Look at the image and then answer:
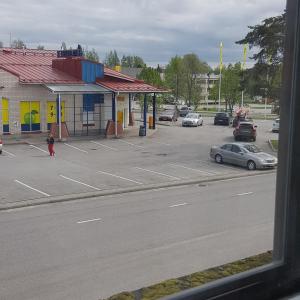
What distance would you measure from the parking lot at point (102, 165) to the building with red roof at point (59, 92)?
2275 mm

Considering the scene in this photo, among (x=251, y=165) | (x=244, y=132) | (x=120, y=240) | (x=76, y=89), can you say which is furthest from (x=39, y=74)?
(x=120, y=240)

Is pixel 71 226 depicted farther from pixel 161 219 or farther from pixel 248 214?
pixel 248 214

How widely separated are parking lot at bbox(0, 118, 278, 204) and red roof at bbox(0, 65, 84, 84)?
129 inches

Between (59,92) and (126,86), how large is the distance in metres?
4.48

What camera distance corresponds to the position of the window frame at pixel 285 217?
1559mm

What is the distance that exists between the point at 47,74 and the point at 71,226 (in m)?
17.0

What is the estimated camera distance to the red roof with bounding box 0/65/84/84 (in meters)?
23.0

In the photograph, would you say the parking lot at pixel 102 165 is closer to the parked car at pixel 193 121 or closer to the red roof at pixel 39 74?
the red roof at pixel 39 74

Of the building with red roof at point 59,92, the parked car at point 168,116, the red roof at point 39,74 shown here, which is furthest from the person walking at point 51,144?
the parked car at point 168,116

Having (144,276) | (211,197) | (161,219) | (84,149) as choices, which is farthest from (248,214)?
(84,149)

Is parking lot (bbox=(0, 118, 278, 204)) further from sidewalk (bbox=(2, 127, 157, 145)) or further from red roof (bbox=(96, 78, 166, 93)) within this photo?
red roof (bbox=(96, 78, 166, 93))

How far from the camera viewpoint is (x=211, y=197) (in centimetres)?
1180

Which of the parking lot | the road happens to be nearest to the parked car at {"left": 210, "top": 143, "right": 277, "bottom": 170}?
the parking lot

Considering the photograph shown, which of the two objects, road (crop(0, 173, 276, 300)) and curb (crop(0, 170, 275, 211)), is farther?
curb (crop(0, 170, 275, 211))
